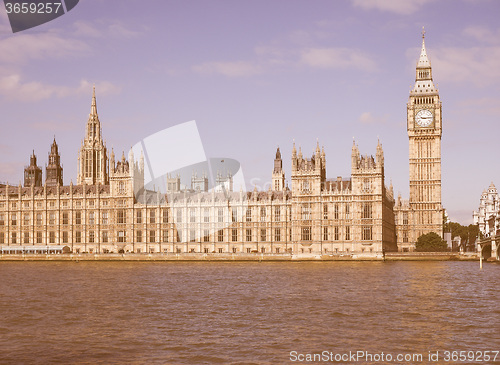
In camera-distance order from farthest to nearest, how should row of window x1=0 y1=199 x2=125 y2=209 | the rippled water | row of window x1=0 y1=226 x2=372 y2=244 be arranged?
row of window x1=0 y1=199 x2=125 y2=209, row of window x1=0 y1=226 x2=372 y2=244, the rippled water

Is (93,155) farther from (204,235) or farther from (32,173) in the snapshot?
(204,235)

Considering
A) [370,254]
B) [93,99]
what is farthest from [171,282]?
[93,99]

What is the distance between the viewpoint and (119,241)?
468ft

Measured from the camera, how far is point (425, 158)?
152 m

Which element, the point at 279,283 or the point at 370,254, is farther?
the point at 370,254

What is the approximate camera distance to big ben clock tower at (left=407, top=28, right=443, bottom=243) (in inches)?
5827

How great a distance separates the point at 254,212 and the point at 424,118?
157 ft

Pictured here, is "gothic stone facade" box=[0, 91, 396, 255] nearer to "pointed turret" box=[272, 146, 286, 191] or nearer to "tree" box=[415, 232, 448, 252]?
"tree" box=[415, 232, 448, 252]

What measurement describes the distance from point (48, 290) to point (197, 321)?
25.9m

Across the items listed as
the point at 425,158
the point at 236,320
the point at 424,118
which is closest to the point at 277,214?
the point at 425,158

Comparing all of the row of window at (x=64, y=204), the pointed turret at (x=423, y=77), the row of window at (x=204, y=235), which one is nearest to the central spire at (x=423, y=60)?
the pointed turret at (x=423, y=77)

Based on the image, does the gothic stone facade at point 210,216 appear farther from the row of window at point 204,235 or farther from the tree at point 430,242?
the tree at point 430,242

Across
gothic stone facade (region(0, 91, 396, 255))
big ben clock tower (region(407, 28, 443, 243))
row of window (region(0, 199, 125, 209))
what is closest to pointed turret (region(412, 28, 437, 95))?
big ben clock tower (region(407, 28, 443, 243))

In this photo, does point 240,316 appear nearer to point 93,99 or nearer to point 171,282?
point 171,282
